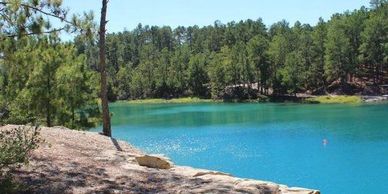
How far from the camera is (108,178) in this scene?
13.0 metres

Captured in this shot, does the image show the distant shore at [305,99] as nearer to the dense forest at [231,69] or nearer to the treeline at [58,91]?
the dense forest at [231,69]

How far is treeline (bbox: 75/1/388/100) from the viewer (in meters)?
106

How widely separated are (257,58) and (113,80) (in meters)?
53.3

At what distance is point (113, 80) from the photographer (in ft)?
497

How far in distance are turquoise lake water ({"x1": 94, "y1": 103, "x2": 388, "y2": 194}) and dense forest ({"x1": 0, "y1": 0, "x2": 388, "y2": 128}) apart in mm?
11074

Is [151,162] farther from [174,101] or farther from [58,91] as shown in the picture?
[174,101]

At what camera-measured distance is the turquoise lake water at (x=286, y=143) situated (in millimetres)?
33219

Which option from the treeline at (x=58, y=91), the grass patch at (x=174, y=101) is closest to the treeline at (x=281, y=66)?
the grass patch at (x=174, y=101)

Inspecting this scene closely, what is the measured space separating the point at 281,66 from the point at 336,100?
2462 centimetres

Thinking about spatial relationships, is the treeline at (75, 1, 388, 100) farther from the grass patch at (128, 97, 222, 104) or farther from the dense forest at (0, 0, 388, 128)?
the grass patch at (128, 97, 222, 104)

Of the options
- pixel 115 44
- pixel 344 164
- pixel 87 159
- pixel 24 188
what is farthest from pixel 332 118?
pixel 115 44

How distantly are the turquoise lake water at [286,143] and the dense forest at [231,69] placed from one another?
11074mm

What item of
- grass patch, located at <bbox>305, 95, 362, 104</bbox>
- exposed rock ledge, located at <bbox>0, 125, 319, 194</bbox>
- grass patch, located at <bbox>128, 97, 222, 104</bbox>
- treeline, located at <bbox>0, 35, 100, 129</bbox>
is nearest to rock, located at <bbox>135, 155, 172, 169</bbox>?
exposed rock ledge, located at <bbox>0, 125, 319, 194</bbox>

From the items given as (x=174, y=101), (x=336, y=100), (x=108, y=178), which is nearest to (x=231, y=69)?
(x=174, y=101)
